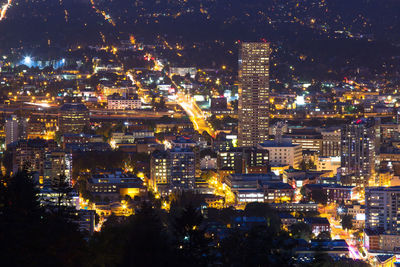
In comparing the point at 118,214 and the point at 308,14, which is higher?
the point at 308,14

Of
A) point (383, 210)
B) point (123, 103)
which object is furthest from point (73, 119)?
point (383, 210)

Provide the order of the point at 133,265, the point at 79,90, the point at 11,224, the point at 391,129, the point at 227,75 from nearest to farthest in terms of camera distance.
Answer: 1. the point at 11,224
2. the point at 133,265
3. the point at 391,129
4. the point at 79,90
5. the point at 227,75

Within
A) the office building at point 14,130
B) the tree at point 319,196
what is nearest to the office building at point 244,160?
the tree at point 319,196

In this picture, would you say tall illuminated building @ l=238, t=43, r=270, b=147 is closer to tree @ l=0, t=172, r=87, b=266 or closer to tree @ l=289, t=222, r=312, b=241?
tree @ l=289, t=222, r=312, b=241

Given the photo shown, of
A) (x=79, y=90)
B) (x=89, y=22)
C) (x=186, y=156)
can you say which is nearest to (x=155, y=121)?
(x=79, y=90)

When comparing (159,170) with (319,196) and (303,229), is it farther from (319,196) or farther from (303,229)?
(303,229)

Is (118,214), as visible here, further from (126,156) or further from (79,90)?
(79,90)

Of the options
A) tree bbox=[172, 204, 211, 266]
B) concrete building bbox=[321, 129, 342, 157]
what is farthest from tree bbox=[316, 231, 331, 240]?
concrete building bbox=[321, 129, 342, 157]

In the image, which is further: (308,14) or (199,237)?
(308,14)
